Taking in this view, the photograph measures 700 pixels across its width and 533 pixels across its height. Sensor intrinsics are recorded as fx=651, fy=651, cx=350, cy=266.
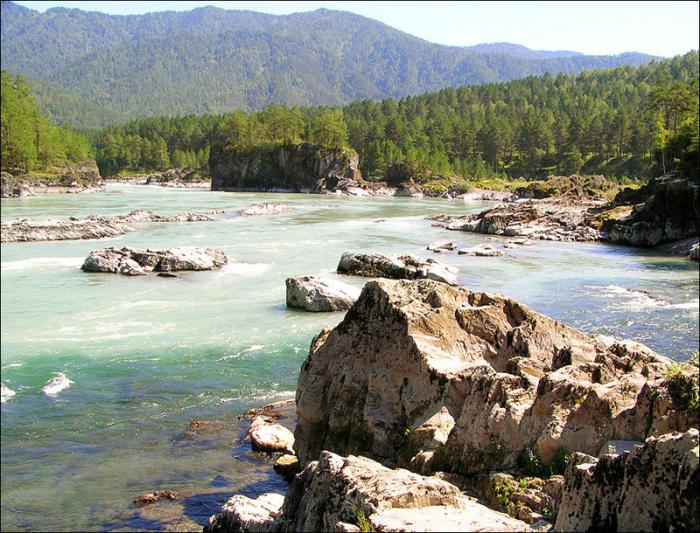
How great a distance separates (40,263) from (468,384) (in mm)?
34949

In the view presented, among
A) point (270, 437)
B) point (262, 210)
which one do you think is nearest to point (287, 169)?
point (262, 210)

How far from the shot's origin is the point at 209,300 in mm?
31078

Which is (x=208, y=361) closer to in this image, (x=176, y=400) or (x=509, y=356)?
(x=176, y=400)

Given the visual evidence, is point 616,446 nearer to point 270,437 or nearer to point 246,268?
point 270,437

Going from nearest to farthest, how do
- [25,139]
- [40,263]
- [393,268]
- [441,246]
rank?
1. [393,268]
2. [40,263]
3. [441,246]
4. [25,139]

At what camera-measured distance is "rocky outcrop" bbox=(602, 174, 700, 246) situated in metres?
59.2

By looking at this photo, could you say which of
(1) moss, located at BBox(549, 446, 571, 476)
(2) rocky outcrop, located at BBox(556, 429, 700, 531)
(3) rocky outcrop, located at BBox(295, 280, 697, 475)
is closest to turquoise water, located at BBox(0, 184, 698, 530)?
(3) rocky outcrop, located at BBox(295, 280, 697, 475)

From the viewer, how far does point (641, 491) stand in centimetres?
671

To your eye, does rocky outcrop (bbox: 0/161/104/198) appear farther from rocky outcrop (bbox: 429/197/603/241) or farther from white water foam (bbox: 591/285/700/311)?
white water foam (bbox: 591/285/700/311)

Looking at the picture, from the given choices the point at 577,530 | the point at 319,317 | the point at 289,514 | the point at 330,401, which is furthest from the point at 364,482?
the point at 319,317

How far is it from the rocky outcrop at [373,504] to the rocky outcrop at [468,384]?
2.53 metres

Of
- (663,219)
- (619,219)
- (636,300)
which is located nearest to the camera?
(636,300)

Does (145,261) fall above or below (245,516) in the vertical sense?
above

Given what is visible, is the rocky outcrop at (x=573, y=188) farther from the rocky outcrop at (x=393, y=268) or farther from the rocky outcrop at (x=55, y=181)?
the rocky outcrop at (x=55, y=181)
